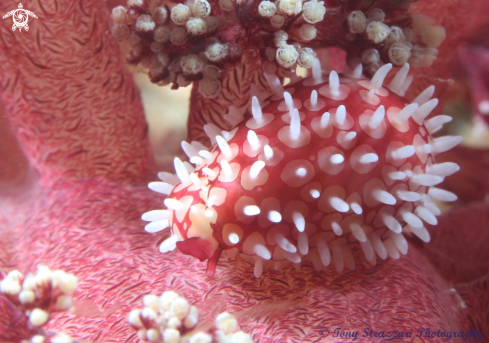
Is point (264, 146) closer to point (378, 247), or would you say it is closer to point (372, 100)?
point (372, 100)

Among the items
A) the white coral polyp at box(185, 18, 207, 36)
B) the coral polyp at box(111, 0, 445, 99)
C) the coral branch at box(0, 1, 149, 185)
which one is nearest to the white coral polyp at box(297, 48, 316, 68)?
the coral polyp at box(111, 0, 445, 99)

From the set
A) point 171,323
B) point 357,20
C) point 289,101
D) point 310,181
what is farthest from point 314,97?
point 171,323

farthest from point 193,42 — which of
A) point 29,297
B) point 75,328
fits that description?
point 75,328

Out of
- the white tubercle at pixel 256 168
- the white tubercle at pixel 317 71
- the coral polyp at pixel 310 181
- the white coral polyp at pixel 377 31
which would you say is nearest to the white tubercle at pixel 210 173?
the coral polyp at pixel 310 181

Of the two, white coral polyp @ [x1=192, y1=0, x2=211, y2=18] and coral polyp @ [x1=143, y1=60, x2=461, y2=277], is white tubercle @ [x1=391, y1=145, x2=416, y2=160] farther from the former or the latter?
white coral polyp @ [x1=192, y1=0, x2=211, y2=18]

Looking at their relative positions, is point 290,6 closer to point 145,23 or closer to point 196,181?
point 145,23

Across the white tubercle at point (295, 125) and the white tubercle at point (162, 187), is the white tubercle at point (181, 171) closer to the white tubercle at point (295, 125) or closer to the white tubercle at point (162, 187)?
the white tubercle at point (162, 187)

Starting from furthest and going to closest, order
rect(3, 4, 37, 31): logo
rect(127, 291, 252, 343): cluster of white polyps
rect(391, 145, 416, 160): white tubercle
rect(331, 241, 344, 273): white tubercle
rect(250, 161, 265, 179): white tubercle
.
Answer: rect(3, 4, 37, 31): logo, rect(331, 241, 344, 273): white tubercle, rect(391, 145, 416, 160): white tubercle, rect(250, 161, 265, 179): white tubercle, rect(127, 291, 252, 343): cluster of white polyps
